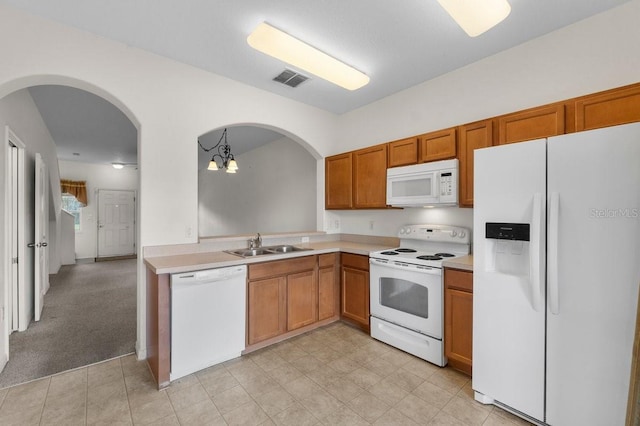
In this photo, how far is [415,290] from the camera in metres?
2.62

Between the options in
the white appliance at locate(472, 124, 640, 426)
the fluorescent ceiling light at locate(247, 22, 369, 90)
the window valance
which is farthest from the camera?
the window valance

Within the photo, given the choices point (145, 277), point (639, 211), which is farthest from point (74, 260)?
point (639, 211)

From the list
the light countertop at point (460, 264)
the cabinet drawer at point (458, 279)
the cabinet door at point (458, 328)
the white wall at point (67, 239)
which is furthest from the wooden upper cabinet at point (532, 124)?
the white wall at point (67, 239)

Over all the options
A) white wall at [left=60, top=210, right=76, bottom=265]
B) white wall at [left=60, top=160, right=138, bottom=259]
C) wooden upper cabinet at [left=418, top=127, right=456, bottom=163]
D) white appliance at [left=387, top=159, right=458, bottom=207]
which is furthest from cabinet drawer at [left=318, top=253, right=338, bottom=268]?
white wall at [left=60, top=160, right=138, bottom=259]

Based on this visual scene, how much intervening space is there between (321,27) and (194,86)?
146 centimetres

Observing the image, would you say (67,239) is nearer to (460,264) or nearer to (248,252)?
(248,252)

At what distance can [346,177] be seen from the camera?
12.5ft

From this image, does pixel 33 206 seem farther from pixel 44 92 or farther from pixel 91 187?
pixel 91 187

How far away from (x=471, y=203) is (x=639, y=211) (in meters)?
1.18

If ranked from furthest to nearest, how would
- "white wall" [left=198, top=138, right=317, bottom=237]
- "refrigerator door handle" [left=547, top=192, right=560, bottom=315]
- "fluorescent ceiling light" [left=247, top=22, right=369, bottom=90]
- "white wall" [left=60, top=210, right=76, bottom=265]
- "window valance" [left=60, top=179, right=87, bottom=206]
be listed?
1. "window valance" [left=60, top=179, right=87, bottom=206]
2. "white wall" [left=60, top=210, right=76, bottom=265]
3. "white wall" [left=198, top=138, right=317, bottom=237]
4. "fluorescent ceiling light" [left=247, top=22, right=369, bottom=90]
5. "refrigerator door handle" [left=547, top=192, right=560, bottom=315]

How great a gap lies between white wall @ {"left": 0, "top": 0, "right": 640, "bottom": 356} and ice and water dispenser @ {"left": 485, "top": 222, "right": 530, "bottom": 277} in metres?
1.35

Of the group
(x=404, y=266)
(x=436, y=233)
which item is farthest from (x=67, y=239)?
(x=436, y=233)

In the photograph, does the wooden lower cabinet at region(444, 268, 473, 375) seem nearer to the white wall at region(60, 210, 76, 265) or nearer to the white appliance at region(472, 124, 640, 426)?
the white appliance at region(472, 124, 640, 426)

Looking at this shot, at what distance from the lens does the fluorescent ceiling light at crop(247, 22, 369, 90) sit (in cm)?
218
